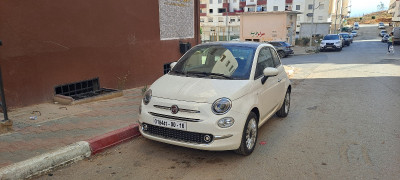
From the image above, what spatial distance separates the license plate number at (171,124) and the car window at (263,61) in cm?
151

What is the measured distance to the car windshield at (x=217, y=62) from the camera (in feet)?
15.6

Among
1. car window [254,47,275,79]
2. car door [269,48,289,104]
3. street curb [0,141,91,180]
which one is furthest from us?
car door [269,48,289,104]

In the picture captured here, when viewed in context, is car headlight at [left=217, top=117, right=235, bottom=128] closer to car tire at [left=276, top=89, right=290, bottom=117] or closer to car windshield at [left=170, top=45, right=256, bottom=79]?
car windshield at [left=170, top=45, right=256, bottom=79]

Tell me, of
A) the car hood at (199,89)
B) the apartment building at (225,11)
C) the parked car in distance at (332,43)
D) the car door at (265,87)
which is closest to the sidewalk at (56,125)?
the car hood at (199,89)

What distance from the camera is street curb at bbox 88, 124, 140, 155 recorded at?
4545mm

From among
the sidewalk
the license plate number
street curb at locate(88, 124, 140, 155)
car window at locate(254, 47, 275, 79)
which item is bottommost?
street curb at locate(88, 124, 140, 155)

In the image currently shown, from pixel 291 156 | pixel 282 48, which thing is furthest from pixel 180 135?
pixel 282 48

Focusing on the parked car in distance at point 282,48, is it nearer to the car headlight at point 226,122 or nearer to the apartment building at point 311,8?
the car headlight at point 226,122

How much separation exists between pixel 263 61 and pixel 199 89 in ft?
5.41

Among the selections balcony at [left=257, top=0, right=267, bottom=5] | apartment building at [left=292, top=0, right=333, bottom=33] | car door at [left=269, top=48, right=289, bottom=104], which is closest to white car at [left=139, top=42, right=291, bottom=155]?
car door at [left=269, top=48, right=289, bottom=104]

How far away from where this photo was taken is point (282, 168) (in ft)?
13.3

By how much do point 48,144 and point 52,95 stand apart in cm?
256

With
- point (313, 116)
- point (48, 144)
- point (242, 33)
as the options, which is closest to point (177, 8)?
point (313, 116)

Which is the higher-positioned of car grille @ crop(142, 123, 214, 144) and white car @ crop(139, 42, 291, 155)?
white car @ crop(139, 42, 291, 155)
